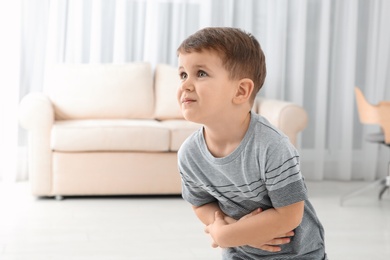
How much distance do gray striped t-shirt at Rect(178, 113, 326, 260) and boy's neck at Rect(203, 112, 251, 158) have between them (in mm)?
20

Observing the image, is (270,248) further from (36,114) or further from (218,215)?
(36,114)

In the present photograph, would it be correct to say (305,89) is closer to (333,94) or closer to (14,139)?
(333,94)

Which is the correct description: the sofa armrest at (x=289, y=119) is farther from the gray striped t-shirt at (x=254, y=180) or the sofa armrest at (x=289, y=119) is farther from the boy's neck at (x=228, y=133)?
the boy's neck at (x=228, y=133)

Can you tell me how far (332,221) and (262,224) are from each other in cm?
273

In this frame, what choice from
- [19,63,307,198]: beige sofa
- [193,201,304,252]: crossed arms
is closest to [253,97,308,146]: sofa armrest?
[19,63,307,198]: beige sofa

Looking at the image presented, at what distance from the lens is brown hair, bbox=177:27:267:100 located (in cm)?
161

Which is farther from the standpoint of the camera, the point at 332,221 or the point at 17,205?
the point at 17,205

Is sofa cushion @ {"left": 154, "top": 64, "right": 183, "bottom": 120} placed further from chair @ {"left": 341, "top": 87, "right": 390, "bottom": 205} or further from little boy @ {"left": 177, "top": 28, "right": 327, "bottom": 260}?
little boy @ {"left": 177, "top": 28, "right": 327, "bottom": 260}

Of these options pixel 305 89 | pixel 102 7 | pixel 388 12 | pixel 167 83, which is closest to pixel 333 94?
pixel 305 89

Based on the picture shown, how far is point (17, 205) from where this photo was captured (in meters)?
4.59

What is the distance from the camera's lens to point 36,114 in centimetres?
473

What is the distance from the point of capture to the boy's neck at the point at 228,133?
5.50 ft

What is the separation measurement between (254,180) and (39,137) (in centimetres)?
332

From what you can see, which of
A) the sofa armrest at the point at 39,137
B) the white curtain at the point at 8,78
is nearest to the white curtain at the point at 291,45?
the white curtain at the point at 8,78
